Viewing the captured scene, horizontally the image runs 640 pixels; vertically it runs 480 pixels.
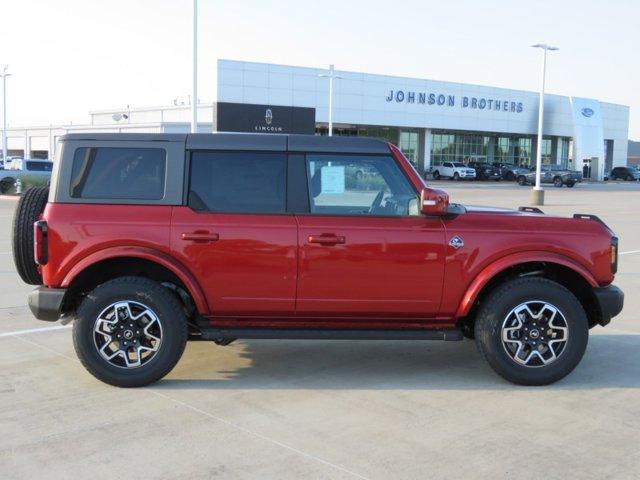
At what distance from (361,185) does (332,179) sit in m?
0.23

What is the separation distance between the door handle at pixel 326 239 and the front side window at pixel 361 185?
24cm

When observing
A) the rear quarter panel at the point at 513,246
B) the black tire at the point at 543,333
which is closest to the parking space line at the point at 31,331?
the rear quarter panel at the point at 513,246

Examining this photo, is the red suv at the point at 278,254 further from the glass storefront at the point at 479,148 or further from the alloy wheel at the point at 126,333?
the glass storefront at the point at 479,148

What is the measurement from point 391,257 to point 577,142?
70373 millimetres

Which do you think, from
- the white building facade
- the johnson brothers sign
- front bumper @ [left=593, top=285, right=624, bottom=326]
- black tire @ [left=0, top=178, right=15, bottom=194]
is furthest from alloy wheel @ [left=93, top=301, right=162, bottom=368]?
the johnson brothers sign

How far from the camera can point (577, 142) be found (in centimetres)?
7062

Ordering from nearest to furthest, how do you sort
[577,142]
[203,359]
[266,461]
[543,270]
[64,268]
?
[266,461], [64,268], [543,270], [203,359], [577,142]

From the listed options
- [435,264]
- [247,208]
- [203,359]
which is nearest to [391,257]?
[435,264]

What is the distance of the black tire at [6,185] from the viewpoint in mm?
31641

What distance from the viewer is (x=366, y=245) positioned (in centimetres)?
536

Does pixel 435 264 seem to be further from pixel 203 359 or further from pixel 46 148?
pixel 46 148

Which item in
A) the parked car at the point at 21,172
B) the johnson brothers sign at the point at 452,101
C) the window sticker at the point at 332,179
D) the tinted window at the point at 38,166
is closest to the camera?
the window sticker at the point at 332,179

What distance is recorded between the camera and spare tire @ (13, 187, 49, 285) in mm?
5500

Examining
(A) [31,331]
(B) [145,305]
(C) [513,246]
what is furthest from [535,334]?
(A) [31,331]
